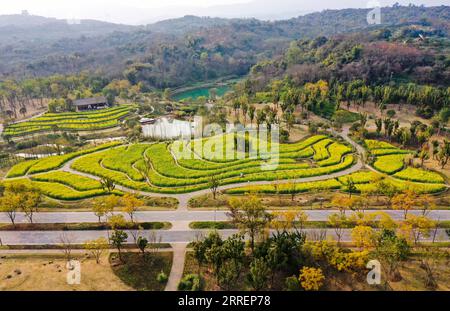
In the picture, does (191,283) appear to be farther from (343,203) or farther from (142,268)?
(343,203)

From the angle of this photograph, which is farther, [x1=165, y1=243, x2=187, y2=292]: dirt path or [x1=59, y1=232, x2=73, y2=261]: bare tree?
[x1=59, y1=232, x2=73, y2=261]: bare tree

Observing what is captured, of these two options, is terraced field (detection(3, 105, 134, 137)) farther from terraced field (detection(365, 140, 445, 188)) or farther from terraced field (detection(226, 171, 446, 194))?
terraced field (detection(365, 140, 445, 188))

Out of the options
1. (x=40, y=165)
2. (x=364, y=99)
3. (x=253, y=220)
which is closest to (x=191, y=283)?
(x=253, y=220)

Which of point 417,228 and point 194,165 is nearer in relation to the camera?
point 417,228

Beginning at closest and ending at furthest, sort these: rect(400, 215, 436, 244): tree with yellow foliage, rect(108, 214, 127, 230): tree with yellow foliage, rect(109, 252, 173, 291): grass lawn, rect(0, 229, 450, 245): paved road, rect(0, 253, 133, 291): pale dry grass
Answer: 1. rect(0, 253, 133, 291): pale dry grass
2. rect(109, 252, 173, 291): grass lawn
3. rect(400, 215, 436, 244): tree with yellow foliage
4. rect(108, 214, 127, 230): tree with yellow foliage
5. rect(0, 229, 450, 245): paved road

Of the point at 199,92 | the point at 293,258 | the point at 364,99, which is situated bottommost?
the point at 293,258

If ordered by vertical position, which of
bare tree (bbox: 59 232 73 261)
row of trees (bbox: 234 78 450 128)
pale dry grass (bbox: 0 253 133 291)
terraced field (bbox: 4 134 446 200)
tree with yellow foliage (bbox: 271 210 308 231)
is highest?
row of trees (bbox: 234 78 450 128)

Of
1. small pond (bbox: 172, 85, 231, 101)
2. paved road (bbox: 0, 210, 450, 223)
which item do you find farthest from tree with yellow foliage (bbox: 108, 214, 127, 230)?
small pond (bbox: 172, 85, 231, 101)
